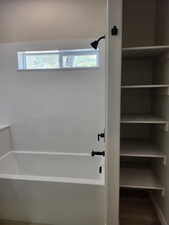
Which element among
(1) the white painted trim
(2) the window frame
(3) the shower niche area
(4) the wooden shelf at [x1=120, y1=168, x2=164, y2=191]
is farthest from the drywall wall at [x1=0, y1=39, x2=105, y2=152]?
(1) the white painted trim

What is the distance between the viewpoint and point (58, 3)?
248 centimetres

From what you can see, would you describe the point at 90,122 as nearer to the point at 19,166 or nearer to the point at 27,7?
the point at 19,166

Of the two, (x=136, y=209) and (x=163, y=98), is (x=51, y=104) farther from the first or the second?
(x=136, y=209)

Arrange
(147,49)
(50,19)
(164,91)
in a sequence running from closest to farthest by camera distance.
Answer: (147,49)
(164,91)
(50,19)

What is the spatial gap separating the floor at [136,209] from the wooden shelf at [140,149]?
2.48ft

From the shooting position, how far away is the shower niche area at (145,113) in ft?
5.84

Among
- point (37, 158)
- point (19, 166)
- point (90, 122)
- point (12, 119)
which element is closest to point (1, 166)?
point (19, 166)

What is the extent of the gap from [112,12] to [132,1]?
0.88m

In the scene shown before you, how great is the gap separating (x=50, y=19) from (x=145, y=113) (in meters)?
1.89

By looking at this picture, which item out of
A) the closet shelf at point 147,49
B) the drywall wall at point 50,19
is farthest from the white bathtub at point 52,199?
the drywall wall at point 50,19

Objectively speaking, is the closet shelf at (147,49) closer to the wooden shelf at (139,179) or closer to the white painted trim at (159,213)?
the wooden shelf at (139,179)

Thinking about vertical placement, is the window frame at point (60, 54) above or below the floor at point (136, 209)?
above

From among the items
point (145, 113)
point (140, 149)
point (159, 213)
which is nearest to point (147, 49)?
point (145, 113)

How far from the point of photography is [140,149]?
1854 mm
